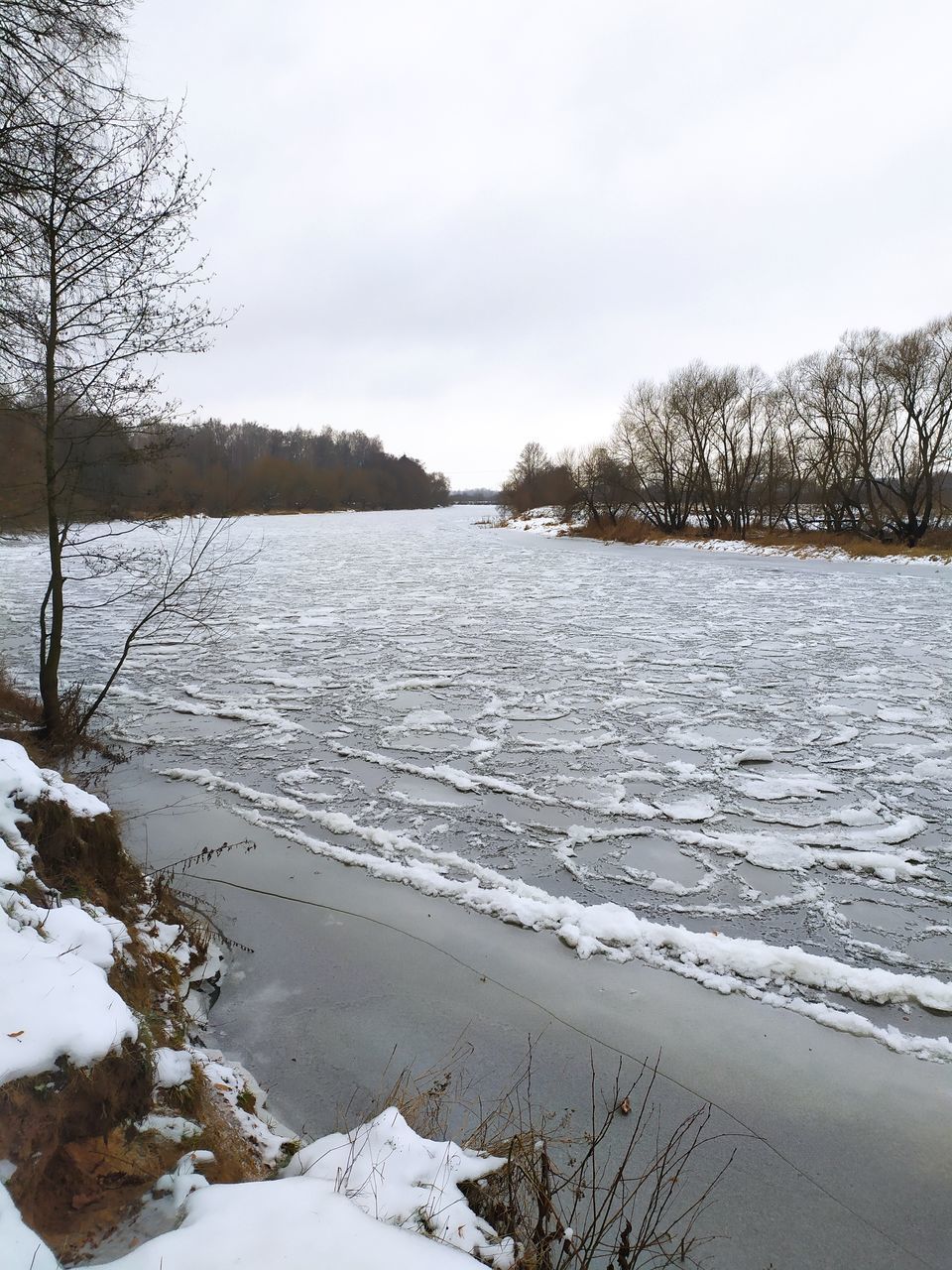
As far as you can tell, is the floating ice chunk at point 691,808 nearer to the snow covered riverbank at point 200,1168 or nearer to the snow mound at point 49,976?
the snow covered riverbank at point 200,1168

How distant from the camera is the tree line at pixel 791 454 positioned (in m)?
27.6

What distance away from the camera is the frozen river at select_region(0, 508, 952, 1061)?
3.90 meters

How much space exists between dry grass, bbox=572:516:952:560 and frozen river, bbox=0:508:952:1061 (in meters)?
14.6

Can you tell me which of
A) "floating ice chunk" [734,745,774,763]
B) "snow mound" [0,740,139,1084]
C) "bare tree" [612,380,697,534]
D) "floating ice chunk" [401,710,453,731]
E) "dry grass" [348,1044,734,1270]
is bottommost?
"dry grass" [348,1044,734,1270]

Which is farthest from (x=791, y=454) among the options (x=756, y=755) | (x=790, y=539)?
(x=756, y=755)

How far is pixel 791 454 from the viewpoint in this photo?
Answer: 35.5m

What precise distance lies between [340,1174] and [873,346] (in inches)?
1372

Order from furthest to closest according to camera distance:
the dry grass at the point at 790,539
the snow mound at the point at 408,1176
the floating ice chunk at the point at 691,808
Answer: the dry grass at the point at 790,539
the floating ice chunk at the point at 691,808
the snow mound at the point at 408,1176

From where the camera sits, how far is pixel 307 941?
393 cm

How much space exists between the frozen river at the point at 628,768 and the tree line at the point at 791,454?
724 inches

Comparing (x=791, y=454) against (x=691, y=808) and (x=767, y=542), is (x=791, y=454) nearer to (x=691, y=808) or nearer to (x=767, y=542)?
(x=767, y=542)

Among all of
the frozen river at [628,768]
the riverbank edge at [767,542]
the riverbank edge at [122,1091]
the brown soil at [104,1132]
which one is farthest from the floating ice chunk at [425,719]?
the riverbank edge at [767,542]

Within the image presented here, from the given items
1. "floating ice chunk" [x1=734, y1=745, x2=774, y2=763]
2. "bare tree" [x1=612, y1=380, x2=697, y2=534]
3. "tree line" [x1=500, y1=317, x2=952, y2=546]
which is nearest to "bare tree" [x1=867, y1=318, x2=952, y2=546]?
"tree line" [x1=500, y1=317, x2=952, y2=546]

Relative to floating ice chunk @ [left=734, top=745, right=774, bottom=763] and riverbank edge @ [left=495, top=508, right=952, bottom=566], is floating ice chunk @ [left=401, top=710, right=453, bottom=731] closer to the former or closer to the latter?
floating ice chunk @ [left=734, top=745, right=774, bottom=763]
